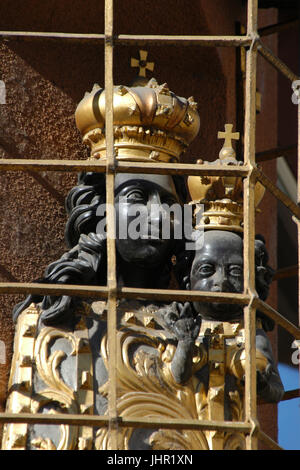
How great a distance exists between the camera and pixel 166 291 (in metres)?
4.31

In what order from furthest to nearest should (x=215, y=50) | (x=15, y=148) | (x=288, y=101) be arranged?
(x=288, y=101), (x=215, y=50), (x=15, y=148)

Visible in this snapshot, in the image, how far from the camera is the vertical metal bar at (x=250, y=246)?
4320mm

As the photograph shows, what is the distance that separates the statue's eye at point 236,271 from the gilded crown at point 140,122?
1.13ft

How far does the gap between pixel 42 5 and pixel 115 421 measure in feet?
5.07

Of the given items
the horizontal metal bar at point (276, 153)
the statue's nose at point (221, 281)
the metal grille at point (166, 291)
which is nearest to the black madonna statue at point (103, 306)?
the statue's nose at point (221, 281)

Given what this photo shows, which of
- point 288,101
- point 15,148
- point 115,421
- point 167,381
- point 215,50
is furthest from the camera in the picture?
point 288,101

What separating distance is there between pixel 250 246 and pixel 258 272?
47 centimetres

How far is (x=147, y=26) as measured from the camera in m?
5.50

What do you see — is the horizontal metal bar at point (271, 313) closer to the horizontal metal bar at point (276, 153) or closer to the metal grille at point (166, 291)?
the metal grille at point (166, 291)

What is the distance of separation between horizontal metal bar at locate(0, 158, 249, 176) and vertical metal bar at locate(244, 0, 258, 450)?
0.05 metres

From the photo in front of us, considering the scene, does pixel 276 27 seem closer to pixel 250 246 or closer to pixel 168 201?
pixel 168 201

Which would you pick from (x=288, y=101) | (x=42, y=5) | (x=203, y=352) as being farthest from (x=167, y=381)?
(x=288, y=101)

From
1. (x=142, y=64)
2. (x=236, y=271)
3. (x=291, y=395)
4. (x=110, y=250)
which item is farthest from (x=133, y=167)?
(x=291, y=395)
